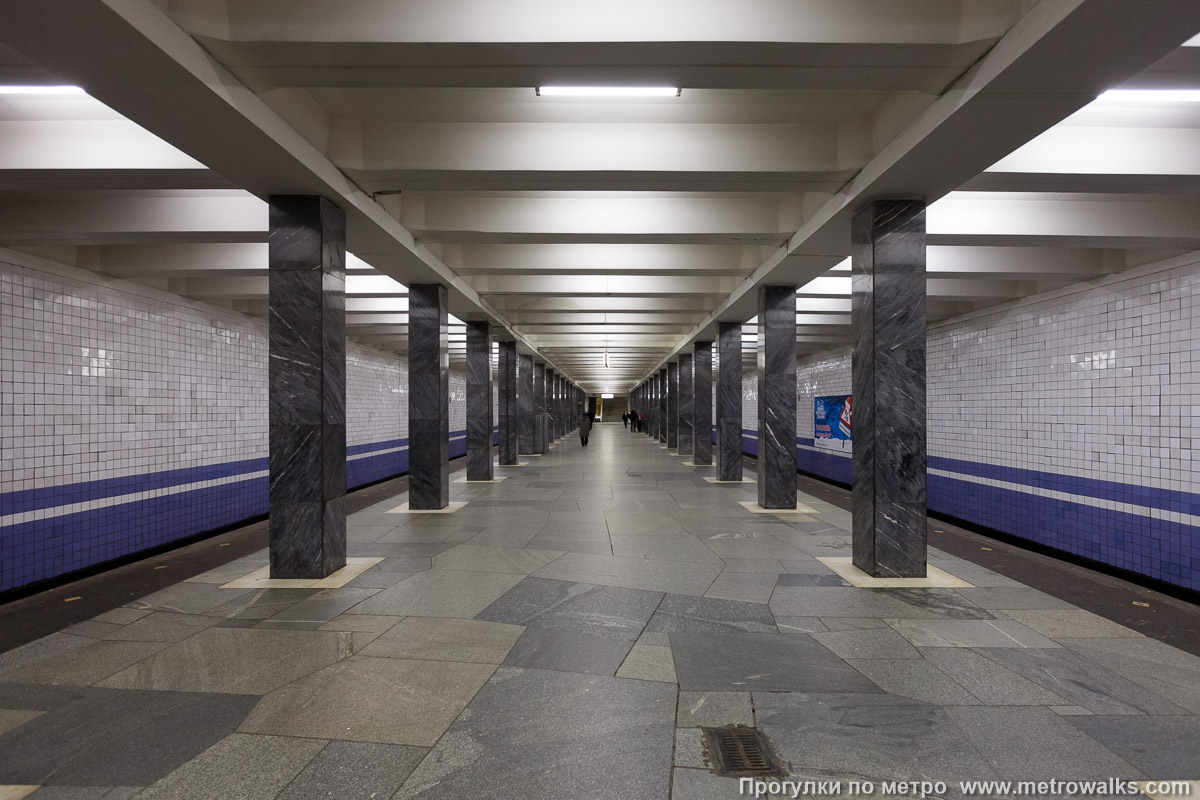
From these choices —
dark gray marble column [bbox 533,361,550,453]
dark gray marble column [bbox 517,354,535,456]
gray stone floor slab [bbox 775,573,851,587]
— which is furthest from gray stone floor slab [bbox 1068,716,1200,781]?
dark gray marble column [bbox 533,361,550,453]

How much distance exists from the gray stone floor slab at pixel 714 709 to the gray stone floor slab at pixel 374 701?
1261 millimetres

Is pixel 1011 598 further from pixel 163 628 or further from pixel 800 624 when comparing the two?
pixel 163 628

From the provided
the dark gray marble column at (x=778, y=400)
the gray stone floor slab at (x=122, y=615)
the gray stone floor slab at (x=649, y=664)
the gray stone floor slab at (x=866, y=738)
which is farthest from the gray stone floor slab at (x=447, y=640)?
the dark gray marble column at (x=778, y=400)

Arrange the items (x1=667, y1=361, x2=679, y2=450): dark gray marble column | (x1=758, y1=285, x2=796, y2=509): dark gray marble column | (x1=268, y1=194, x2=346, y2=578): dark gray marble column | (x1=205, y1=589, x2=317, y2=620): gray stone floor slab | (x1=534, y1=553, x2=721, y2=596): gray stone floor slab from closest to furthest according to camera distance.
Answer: (x1=205, y1=589, x2=317, y2=620): gray stone floor slab < (x1=534, y1=553, x2=721, y2=596): gray stone floor slab < (x1=268, y1=194, x2=346, y2=578): dark gray marble column < (x1=758, y1=285, x2=796, y2=509): dark gray marble column < (x1=667, y1=361, x2=679, y2=450): dark gray marble column

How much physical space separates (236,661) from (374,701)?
132cm

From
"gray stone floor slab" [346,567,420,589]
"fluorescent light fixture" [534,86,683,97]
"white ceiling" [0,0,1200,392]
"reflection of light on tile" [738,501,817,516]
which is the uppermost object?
"fluorescent light fixture" [534,86,683,97]

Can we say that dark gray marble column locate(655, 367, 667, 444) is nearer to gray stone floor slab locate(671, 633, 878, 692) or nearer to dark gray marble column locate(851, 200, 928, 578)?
dark gray marble column locate(851, 200, 928, 578)

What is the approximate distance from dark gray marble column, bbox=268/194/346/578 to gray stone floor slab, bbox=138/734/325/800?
310 cm

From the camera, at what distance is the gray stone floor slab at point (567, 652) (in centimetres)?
383

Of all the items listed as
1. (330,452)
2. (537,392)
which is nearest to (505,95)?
(330,452)

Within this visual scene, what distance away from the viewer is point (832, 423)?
18.9 m

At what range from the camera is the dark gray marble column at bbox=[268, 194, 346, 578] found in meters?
5.87

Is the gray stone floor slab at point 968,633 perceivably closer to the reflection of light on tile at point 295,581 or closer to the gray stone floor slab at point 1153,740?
the gray stone floor slab at point 1153,740

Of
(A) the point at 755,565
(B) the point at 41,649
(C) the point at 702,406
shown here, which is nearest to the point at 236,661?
(B) the point at 41,649
